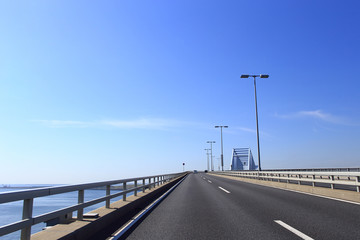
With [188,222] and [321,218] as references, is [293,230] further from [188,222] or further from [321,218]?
[188,222]

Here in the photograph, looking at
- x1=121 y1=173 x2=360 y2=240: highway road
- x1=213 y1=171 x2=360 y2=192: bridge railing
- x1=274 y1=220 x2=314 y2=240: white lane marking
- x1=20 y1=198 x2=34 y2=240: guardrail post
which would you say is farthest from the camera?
x1=213 y1=171 x2=360 y2=192: bridge railing

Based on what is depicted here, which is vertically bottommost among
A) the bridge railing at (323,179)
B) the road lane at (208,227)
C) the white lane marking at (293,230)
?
the road lane at (208,227)

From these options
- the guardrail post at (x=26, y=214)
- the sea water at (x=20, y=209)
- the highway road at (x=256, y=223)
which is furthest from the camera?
the highway road at (x=256, y=223)

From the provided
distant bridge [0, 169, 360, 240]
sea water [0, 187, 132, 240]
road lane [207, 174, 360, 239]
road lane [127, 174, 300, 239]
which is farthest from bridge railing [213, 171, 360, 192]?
sea water [0, 187, 132, 240]

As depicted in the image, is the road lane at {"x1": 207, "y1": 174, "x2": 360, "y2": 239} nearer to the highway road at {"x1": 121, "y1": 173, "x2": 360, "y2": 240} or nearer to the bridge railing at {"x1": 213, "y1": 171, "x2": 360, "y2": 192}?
the highway road at {"x1": 121, "y1": 173, "x2": 360, "y2": 240}

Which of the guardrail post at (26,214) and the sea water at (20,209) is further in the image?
the sea water at (20,209)

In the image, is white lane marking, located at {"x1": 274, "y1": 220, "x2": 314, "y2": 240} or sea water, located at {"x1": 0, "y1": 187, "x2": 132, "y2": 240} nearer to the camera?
sea water, located at {"x1": 0, "y1": 187, "x2": 132, "y2": 240}

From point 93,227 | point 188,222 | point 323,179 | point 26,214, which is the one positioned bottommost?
point 188,222

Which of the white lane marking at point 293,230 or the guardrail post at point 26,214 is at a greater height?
the guardrail post at point 26,214

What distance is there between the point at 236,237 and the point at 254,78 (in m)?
23.8

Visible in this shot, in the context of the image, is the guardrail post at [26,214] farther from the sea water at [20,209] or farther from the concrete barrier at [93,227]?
the concrete barrier at [93,227]

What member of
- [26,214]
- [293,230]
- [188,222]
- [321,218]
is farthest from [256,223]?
[26,214]

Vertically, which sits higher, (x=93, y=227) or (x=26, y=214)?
(x=26, y=214)

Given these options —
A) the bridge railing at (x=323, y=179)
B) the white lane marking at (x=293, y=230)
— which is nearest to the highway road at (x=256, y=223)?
the white lane marking at (x=293, y=230)
